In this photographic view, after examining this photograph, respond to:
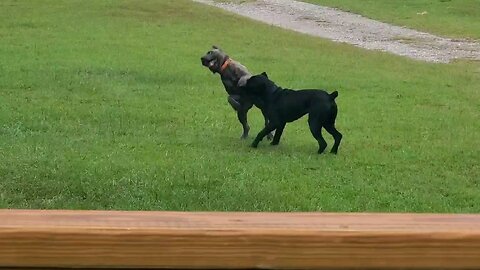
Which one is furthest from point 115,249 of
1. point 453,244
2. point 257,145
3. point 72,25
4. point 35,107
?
point 72,25

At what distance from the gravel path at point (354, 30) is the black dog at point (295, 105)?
376 inches

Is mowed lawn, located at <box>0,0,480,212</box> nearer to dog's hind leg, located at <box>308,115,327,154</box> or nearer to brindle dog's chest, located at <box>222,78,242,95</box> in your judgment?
dog's hind leg, located at <box>308,115,327,154</box>

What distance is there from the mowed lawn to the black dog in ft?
0.88

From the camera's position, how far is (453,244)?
1.99 m

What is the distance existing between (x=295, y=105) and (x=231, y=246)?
592cm

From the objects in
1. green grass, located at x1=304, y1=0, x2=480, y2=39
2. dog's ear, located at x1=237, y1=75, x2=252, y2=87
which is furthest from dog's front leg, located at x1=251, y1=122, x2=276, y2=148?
green grass, located at x1=304, y1=0, x2=480, y2=39

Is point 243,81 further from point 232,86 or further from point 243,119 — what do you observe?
point 243,119

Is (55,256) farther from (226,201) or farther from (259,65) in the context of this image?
(259,65)

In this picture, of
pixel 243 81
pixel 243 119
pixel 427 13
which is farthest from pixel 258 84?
pixel 427 13

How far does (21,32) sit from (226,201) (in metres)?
13.0

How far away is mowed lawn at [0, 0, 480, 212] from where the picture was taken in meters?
6.48

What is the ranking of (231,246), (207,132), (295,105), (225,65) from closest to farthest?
(231,246) → (295,105) → (225,65) → (207,132)

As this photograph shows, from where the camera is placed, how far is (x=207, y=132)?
29.7 feet

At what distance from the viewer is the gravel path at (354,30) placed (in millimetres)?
18466
